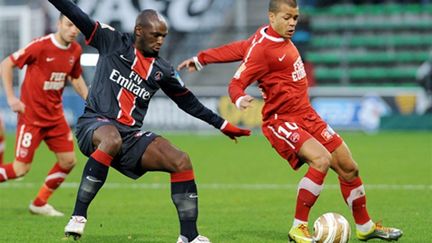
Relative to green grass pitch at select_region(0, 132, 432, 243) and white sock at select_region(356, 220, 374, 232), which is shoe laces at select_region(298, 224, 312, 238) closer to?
green grass pitch at select_region(0, 132, 432, 243)

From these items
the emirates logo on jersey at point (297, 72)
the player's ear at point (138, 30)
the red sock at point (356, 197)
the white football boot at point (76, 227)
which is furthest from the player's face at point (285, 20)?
the white football boot at point (76, 227)

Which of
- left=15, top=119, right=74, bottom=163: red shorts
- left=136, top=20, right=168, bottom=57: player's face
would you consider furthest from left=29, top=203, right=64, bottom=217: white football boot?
left=136, top=20, right=168, bottom=57: player's face

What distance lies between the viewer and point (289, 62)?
347 inches

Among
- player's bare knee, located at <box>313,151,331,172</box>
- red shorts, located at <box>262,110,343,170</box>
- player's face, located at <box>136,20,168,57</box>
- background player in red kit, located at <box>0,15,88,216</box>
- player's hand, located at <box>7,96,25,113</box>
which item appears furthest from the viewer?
background player in red kit, located at <box>0,15,88,216</box>

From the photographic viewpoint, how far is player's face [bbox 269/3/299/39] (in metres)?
8.72

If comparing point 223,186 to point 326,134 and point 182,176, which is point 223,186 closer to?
point 326,134

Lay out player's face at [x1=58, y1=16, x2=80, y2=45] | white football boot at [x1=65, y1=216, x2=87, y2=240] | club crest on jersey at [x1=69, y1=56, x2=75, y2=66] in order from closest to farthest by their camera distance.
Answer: white football boot at [x1=65, y1=216, x2=87, y2=240] → player's face at [x1=58, y1=16, x2=80, y2=45] → club crest on jersey at [x1=69, y1=56, x2=75, y2=66]

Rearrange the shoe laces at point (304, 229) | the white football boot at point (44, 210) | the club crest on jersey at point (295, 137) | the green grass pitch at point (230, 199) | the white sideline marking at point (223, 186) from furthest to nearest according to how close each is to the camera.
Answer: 1. the white sideline marking at point (223, 186)
2. the white football boot at point (44, 210)
3. the green grass pitch at point (230, 199)
4. the club crest on jersey at point (295, 137)
5. the shoe laces at point (304, 229)

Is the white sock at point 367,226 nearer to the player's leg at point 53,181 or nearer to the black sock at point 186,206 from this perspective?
the black sock at point 186,206

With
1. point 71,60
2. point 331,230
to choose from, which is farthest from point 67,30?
point 331,230

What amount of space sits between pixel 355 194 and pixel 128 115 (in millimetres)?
2343

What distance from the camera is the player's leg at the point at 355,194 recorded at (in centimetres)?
884

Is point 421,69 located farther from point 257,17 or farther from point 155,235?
point 155,235

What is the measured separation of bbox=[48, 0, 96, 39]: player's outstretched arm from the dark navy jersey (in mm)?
55
